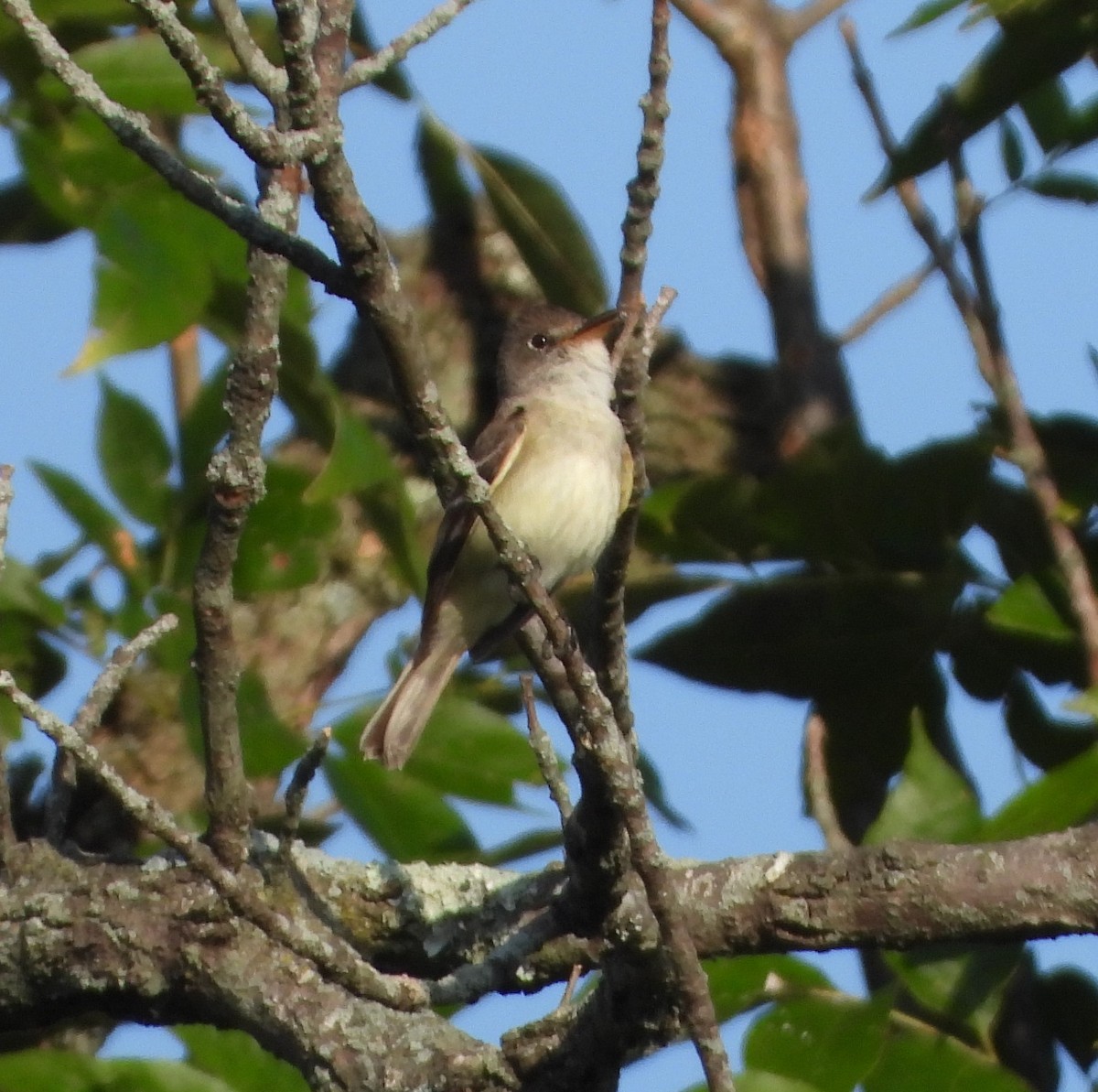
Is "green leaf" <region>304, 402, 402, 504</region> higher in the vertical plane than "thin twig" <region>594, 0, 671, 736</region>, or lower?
higher

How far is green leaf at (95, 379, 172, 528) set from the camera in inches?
163

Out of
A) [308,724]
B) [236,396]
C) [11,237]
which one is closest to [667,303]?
[236,396]

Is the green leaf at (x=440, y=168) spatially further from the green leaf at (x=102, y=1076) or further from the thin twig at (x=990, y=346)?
the green leaf at (x=102, y=1076)

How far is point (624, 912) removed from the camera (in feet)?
9.47

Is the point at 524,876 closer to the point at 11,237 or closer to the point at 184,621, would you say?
the point at 184,621

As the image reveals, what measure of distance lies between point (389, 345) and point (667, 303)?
30.1 inches

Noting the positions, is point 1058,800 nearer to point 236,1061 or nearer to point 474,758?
point 474,758

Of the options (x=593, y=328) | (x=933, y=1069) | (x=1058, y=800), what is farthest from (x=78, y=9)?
(x=933, y=1069)

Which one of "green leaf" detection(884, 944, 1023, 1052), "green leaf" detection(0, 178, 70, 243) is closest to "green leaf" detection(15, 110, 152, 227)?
"green leaf" detection(0, 178, 70, 243)

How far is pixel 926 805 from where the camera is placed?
3492 millimetres

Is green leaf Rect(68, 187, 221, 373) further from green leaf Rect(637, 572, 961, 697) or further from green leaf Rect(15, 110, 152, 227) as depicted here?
green leaf Rect(637, 572, 961, 697)

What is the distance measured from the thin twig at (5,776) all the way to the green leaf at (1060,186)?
110 inches

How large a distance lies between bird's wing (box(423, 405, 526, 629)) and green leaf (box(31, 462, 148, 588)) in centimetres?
69

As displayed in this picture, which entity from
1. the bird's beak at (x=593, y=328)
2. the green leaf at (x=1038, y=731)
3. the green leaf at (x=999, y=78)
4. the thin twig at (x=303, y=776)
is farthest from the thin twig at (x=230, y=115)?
the bird's beak at (x=593, y=328)
